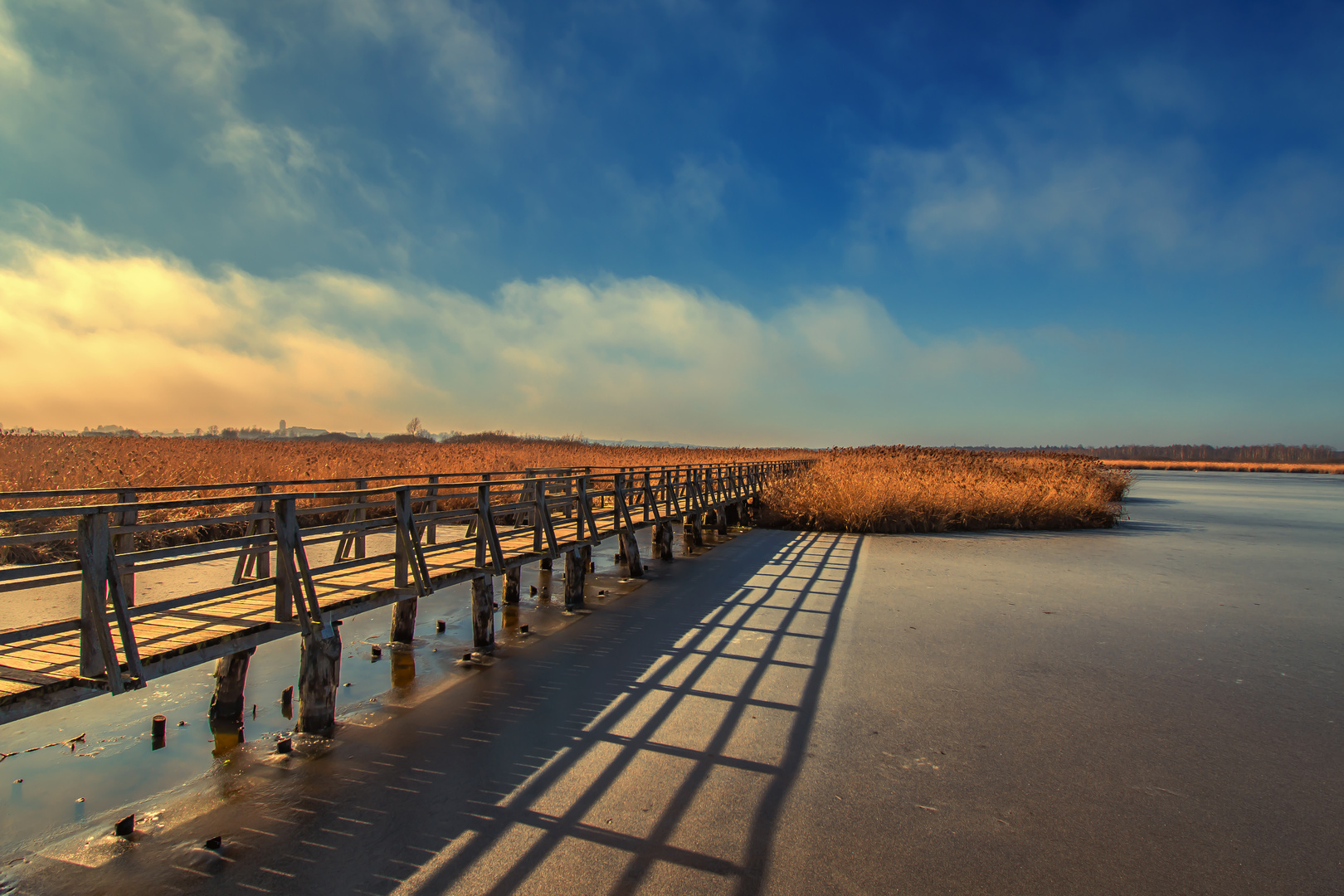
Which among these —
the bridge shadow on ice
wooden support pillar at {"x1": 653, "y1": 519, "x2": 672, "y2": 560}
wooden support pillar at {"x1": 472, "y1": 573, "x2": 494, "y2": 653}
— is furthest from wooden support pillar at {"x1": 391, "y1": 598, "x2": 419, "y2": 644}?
wooden support pillar at {"x1": 653, "y1": 519, "x2": 672, "y2": 560}

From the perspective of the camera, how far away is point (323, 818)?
4078 millimetres

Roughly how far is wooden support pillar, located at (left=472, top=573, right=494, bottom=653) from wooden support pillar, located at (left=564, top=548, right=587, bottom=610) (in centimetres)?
204

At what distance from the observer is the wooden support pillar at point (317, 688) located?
5367 mm

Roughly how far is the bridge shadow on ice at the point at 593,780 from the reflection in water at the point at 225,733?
1282 mm

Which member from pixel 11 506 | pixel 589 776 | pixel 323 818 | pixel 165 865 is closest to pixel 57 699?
pixel 165 865

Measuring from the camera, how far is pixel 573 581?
10109mm

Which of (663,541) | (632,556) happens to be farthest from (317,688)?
(663,541)

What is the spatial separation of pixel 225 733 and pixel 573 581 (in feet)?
16.9

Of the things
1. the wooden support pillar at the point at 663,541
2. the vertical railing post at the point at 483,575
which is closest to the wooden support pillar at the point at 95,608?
the vertical railing post at the point at 483,575

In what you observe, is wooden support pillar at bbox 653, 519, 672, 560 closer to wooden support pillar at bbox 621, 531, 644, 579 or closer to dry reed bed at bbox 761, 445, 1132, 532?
wooden support pillar at bbox 621, 531, 644, 579

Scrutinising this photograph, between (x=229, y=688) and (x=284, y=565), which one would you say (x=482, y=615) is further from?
(x=284, y=565)

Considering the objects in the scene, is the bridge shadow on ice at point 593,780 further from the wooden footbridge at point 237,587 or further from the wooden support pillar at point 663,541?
the wooden support pillar at point 663,541

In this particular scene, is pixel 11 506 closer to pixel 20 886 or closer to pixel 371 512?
pixel 371 512

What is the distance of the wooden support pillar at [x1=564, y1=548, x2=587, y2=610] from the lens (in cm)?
1009
